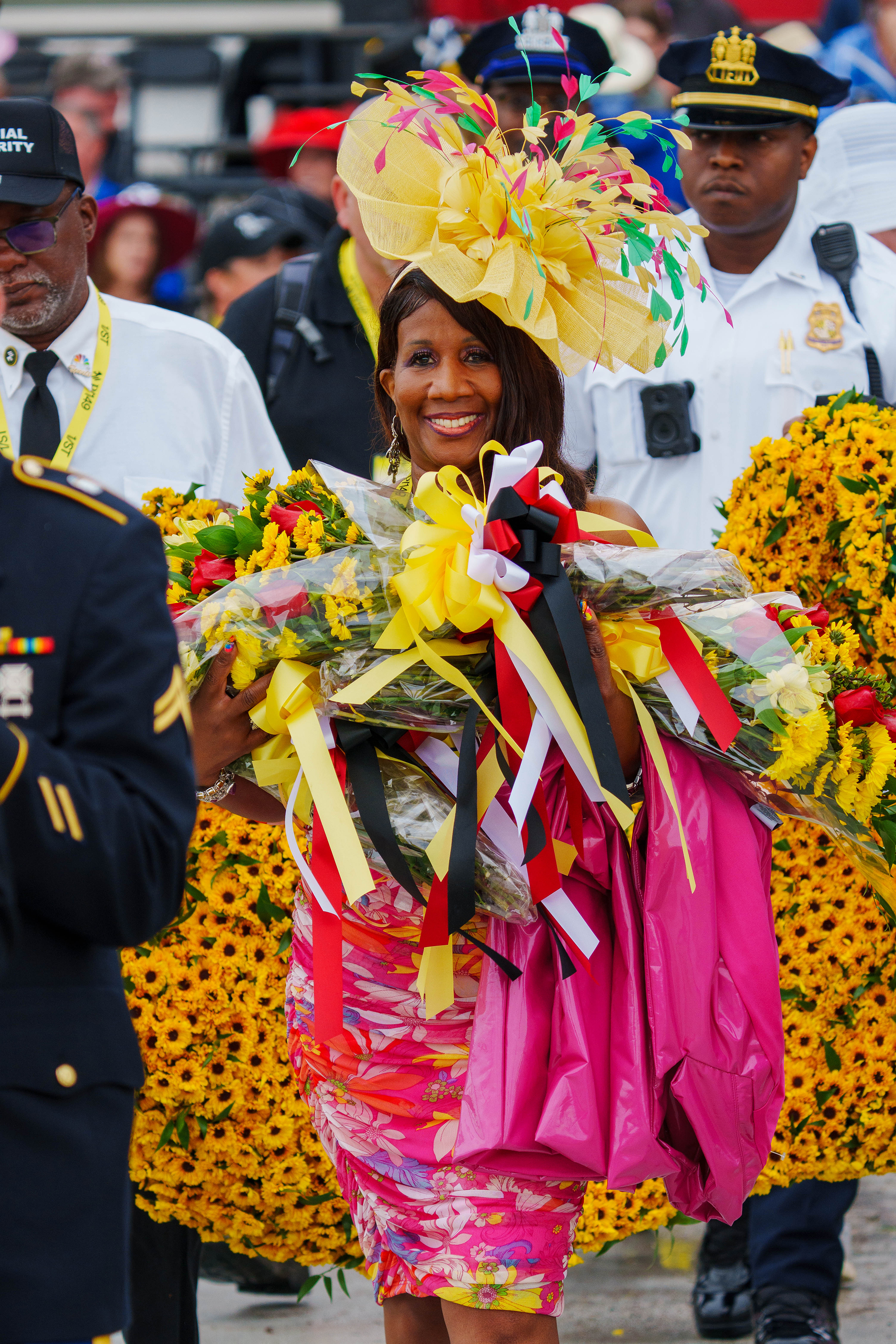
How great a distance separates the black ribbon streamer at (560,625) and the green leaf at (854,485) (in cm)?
106

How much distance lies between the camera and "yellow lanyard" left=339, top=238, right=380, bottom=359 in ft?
15.7

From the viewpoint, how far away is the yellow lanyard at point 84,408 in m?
3.92

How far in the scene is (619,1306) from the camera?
13.8 feet

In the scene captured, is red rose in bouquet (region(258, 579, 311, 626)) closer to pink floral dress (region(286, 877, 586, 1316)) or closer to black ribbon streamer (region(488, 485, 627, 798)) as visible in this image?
black ribbon streamer (region(488, 485, 627, 798))

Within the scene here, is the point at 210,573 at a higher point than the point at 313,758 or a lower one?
higher

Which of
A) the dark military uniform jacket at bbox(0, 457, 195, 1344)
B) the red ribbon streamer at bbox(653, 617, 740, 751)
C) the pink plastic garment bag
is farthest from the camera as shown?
the red ribbon streamer at bbox(653, 617, 740, 751)

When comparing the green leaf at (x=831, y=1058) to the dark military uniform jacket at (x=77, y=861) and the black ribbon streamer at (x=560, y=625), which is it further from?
the dark military uniform jacket at (x=77, y=861)

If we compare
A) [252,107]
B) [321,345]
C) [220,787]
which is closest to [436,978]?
[220,787]

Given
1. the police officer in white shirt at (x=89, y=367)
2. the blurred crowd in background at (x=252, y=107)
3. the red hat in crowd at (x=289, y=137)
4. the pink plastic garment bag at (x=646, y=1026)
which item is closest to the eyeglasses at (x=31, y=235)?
the police officer in white shirt at (x=89, y=367)

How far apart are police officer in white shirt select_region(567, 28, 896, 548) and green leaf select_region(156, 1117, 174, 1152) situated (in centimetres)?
190

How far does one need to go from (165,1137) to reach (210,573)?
116 centimetres

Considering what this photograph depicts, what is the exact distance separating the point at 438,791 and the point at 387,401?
0.75 m

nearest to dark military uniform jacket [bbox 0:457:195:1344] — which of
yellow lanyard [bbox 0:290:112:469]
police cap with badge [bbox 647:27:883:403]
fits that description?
yellow lanyard [bbox 0:290:112:469]

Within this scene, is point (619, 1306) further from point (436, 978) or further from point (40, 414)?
point (40, 414)
